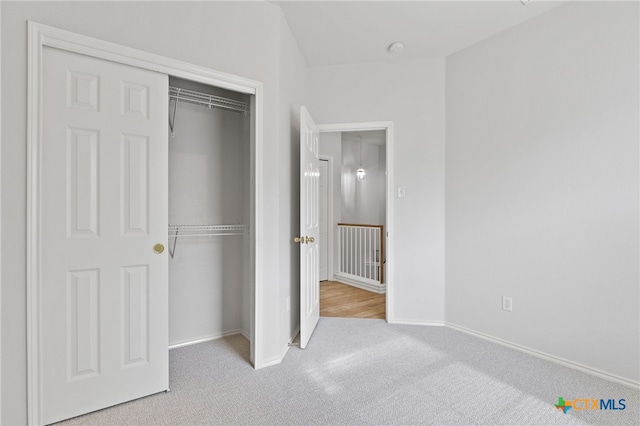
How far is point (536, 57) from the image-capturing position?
101 inches

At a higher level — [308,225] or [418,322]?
[308,225]

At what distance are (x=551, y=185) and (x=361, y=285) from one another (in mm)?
3031

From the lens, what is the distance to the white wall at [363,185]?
6675 millimetres

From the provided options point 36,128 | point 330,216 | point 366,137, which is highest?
point 366,137

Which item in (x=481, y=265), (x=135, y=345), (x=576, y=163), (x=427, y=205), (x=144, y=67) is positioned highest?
(x=144, y=67)

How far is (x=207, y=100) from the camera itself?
272 cm

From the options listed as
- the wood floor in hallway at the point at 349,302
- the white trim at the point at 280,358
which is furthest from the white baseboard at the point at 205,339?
the wood floor in hallway at the point at 349,302

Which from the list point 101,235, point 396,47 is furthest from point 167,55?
point 396,47

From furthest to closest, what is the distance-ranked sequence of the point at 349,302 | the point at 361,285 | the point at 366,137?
the point at 366,137, the point at 361,285, the point at 349,302

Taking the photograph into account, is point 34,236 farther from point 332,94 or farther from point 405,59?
point 405,59

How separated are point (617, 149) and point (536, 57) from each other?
96cm

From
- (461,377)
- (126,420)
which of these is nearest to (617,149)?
(461,377)

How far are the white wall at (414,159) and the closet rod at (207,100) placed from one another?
1.20 metres

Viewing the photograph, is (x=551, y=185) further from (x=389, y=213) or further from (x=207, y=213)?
(x=207, y=213)
